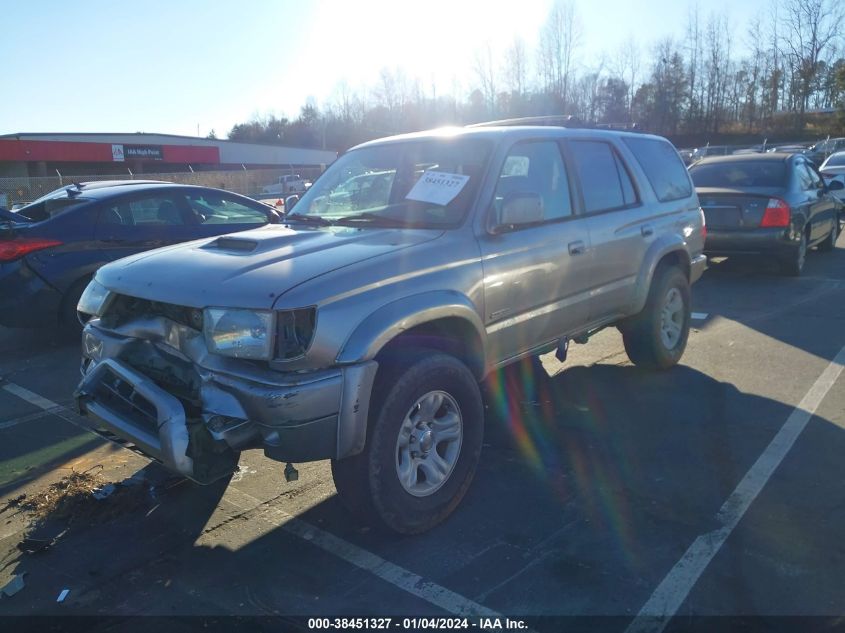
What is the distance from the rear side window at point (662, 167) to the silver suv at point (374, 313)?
759 mm

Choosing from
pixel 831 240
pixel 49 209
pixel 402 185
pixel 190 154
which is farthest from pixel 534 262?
pixel 190 154

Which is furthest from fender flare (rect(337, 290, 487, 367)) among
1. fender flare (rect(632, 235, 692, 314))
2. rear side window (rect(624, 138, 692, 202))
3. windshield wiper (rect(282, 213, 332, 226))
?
rear side window (rect(624, 138, 692, 202))

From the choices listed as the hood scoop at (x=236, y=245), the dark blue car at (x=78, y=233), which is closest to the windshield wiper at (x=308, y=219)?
the hood scoop at (x=236, y=245)

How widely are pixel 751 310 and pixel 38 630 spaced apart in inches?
→ 310

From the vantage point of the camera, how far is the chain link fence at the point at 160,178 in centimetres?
2430

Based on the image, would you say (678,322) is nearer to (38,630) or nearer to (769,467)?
(769,467)

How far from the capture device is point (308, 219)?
187 inches

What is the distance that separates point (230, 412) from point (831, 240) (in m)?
12.4

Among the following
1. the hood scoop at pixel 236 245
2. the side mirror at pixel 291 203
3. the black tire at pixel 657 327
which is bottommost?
the black tire at pixel 657 327

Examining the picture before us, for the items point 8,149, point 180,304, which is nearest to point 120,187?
point 180,304

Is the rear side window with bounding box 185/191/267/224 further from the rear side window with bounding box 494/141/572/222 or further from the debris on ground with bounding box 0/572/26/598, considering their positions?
the debris on ground with bounding box 0/572/26/598

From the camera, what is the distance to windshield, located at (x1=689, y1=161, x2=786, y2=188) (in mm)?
10203

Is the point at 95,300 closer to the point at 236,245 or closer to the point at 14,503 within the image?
the point at 236,245

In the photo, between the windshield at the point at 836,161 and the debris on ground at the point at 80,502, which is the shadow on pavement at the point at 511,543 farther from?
the windshield at the point at 836,161
